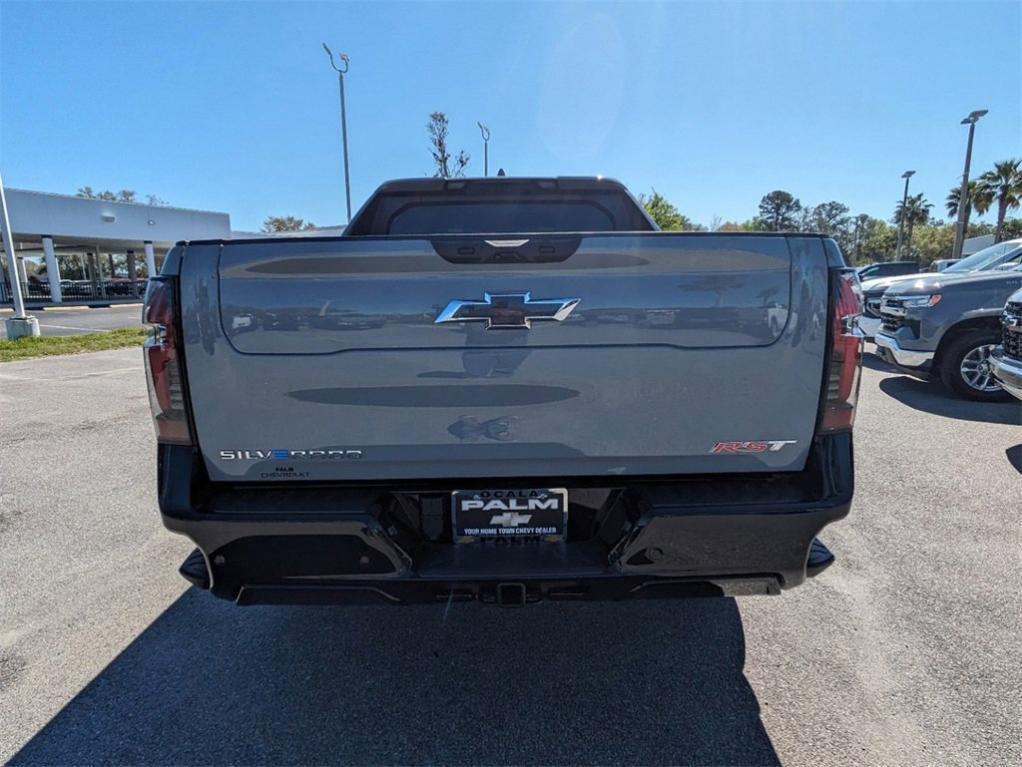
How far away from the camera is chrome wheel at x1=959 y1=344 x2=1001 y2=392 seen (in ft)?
22.7

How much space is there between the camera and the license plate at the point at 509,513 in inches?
79.9

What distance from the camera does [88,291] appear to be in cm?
3884

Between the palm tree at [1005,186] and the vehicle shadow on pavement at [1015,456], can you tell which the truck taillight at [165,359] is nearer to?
the vehicle shadow on pavement at [1015,456]

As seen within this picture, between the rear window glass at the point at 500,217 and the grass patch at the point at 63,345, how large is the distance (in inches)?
437

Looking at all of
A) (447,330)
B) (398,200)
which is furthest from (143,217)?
(447,330)

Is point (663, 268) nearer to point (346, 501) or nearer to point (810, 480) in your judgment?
point (810, 480)

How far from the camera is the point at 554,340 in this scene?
188 cm

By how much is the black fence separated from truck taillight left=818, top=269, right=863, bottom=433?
141 feet

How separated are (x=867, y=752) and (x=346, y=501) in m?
2.00

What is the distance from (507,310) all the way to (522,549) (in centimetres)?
86

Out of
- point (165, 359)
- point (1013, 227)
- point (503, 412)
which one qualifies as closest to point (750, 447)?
point (503, 412)

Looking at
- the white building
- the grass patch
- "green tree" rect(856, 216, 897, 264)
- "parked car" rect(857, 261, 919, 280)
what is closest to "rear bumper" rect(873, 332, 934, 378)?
the grass patch

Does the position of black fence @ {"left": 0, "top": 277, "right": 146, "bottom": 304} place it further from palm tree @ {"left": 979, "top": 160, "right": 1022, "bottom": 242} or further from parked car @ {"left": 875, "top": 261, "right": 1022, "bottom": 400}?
palm tree @ {"left": 979, "top": 160, "right": 1022, "bottom": 242}

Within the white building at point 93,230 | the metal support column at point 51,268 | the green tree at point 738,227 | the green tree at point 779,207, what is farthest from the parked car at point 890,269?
the green tree at point 779,207
